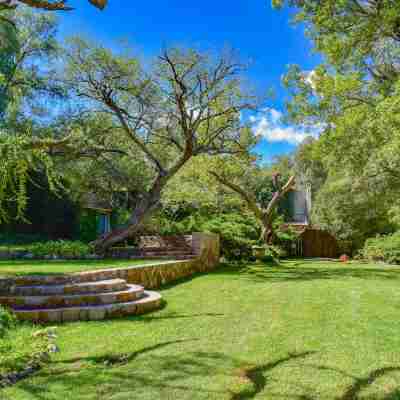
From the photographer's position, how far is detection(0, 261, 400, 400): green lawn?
10.8 ft

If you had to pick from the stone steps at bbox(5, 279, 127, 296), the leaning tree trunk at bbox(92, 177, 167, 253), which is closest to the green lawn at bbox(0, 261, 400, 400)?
the stone steps at bbox(5, 279, 127, 296)

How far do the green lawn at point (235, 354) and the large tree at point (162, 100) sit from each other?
283 inches

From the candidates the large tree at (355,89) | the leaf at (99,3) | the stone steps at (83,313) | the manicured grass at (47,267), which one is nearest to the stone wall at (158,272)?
the manicured grass at (47,267)

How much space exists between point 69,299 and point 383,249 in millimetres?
15980

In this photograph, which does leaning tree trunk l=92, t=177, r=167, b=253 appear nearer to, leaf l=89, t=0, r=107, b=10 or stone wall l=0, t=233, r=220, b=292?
stone wall l=0, t=233, r=220, b=292

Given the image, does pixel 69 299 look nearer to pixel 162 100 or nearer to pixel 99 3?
pixel 99 3

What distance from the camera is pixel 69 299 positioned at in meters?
6.43

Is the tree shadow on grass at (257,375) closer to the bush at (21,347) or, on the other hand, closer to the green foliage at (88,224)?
the bush at (21,347)

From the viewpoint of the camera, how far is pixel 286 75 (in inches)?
456

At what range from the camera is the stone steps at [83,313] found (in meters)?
6.01

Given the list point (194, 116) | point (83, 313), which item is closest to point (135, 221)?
point (194, 116)

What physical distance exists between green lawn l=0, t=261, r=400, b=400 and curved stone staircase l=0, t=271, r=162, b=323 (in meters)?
0.37

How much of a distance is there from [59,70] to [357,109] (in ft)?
31.2

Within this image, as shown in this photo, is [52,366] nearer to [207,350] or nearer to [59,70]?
[207,350]
